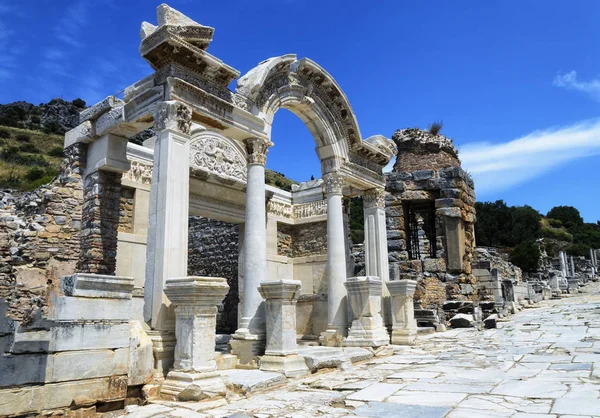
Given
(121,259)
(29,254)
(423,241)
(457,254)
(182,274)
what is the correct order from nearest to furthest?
(182,274), (29,254), (121,259), (457,254), (423,241)

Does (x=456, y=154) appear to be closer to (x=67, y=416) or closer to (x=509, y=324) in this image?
(x=509, y=324)

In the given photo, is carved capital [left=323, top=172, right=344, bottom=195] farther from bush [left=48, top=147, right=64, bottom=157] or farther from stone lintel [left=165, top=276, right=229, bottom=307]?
bush [left=48, top=147, right=64, bottom=157]

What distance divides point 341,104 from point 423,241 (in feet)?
31.0

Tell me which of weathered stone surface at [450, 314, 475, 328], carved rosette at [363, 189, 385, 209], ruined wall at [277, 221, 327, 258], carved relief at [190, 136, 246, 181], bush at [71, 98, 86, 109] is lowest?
weathered stone surface at [450, 314, 475, 328]

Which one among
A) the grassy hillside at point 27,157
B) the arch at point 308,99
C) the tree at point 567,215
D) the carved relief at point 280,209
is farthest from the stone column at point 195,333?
the tree at point 567,215

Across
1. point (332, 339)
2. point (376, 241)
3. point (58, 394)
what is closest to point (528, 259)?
point (376, 241)

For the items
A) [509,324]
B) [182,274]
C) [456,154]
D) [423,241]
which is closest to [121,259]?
[182,274]

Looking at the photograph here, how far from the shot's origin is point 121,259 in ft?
34.0

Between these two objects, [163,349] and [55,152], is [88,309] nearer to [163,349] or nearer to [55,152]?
[163,349]

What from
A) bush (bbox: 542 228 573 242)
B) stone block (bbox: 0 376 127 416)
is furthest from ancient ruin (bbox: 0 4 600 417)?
bush (bbox: 542 228 573 242)

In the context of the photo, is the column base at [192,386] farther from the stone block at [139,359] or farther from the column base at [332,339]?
the column base at [332,339]

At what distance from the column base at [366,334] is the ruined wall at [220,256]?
17.3ft

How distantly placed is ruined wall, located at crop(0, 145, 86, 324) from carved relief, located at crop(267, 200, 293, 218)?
222 inches

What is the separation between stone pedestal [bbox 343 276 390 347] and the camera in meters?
11.0
